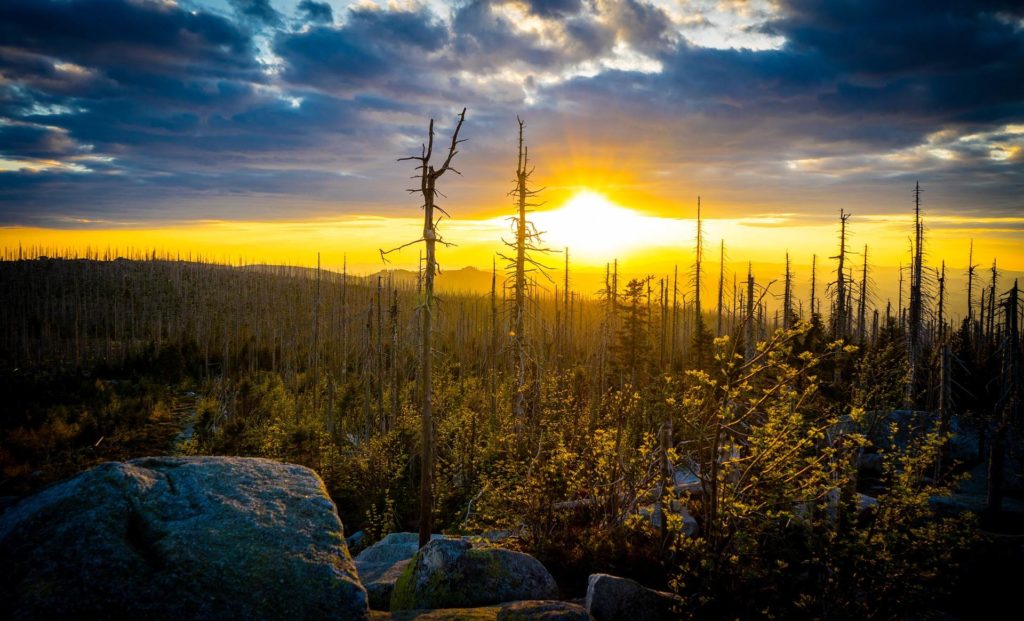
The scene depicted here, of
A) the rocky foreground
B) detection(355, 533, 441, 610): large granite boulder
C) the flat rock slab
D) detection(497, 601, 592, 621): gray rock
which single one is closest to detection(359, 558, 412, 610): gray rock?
detection(355, 533, 441, 610): large granite boulder

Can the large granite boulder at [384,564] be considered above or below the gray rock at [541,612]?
below

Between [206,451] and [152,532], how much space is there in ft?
78.2

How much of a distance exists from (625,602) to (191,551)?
6.63 metres

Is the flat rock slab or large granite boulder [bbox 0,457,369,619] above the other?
large granite boulder [bbox 0,457,369,619]

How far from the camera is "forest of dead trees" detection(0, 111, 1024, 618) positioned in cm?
728

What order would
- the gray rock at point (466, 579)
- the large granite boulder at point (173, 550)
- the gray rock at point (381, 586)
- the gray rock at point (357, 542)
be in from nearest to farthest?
the large granite boulder at point (173, 550) < the gray rock at point (466, 579) < the gray rock at point (381, 586) < the gray rock at point (357, 542)

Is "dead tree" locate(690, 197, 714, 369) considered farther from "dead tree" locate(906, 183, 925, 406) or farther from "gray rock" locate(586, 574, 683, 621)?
"gray rock" locate(586, 574, 683, 621)

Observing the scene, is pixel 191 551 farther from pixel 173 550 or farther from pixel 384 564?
pixel 384 564

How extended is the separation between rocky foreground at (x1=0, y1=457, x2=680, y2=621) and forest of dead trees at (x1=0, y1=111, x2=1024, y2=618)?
3.21m

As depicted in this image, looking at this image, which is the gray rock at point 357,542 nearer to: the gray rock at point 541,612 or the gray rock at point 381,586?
the gray rock at point 381,586

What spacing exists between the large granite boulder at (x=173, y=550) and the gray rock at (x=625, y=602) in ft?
13.9

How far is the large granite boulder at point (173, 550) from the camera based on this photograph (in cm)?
518

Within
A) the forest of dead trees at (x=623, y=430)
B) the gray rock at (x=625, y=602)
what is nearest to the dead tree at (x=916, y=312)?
the forest of dead trees at (x=623, y=430)

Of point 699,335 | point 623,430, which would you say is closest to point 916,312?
point 699,335
